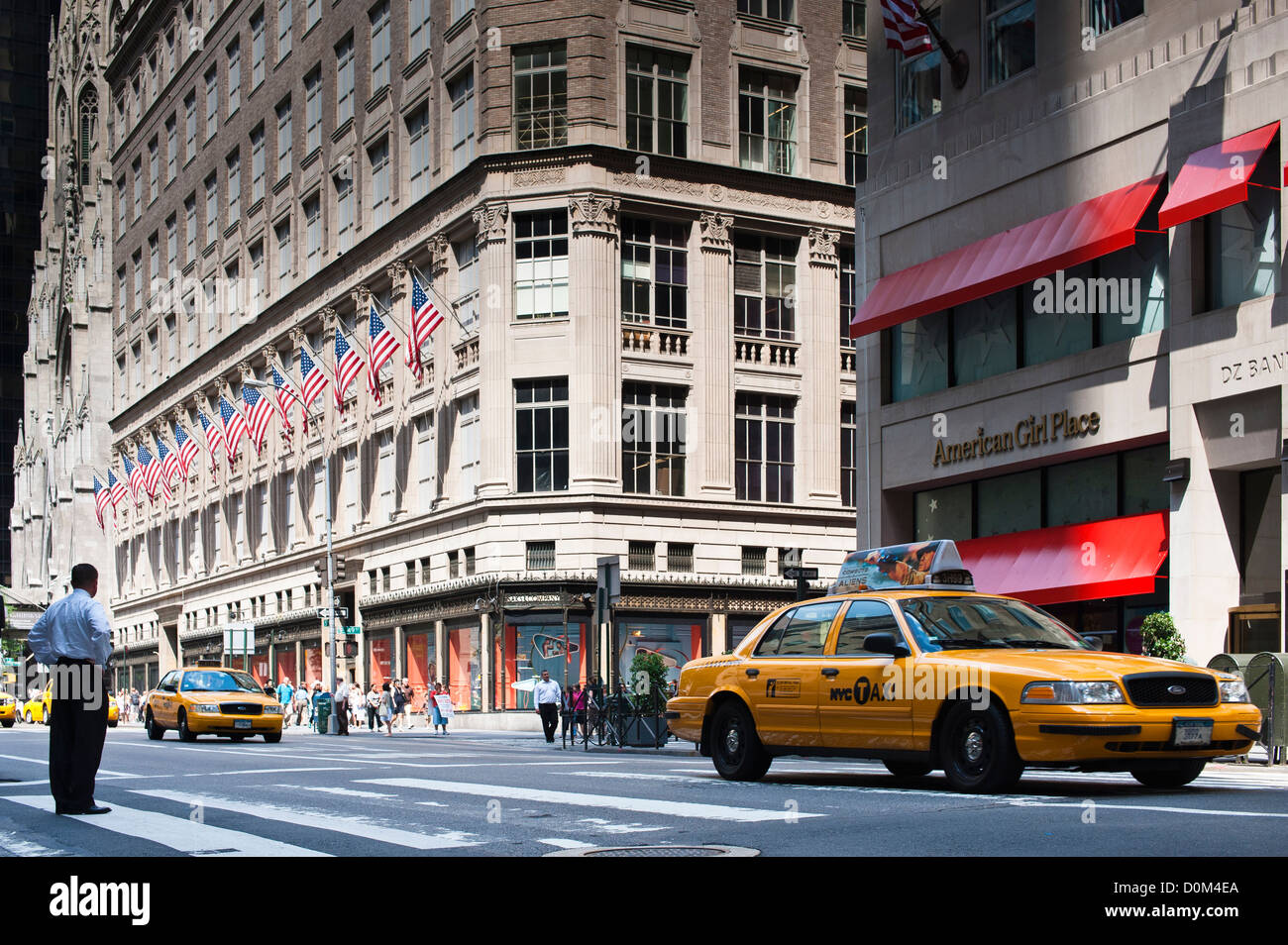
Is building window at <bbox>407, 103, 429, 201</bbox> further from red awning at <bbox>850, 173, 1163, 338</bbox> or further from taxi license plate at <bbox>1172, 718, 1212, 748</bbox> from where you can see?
→ taxi license plate at <bbox>1172, 718, 1212, 748</bbox>

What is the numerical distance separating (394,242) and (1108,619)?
33.3 meters

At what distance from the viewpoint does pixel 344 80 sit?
59656 mm

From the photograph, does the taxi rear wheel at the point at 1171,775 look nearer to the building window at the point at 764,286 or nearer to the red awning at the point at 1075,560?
the red awning at the point at 1075,560

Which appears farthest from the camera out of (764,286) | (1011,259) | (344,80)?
(344,80)

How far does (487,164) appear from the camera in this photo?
4772cm

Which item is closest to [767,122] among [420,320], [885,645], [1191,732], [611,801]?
[420,320]

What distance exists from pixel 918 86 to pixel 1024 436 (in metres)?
8.09

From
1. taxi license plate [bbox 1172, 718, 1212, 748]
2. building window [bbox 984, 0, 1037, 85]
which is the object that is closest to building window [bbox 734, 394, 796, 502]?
building window [bbox 984, 0, 1037, 85]

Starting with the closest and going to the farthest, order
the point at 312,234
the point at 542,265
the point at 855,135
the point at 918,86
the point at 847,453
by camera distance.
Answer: the point at 918,86 < the point at 542,265 < the point at 847,453 < the point at 855,135 < the point at 312,234

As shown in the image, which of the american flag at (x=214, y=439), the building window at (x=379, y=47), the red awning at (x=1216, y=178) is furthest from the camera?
the american flag at (x=214, y=439)

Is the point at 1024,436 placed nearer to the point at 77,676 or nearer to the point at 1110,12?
the point at 1110,12

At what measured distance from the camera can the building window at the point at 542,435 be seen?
46719mm

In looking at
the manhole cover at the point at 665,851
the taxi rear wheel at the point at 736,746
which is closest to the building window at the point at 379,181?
the taxi rear wheel at the point at 736,746

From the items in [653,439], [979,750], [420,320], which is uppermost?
[420,320]
